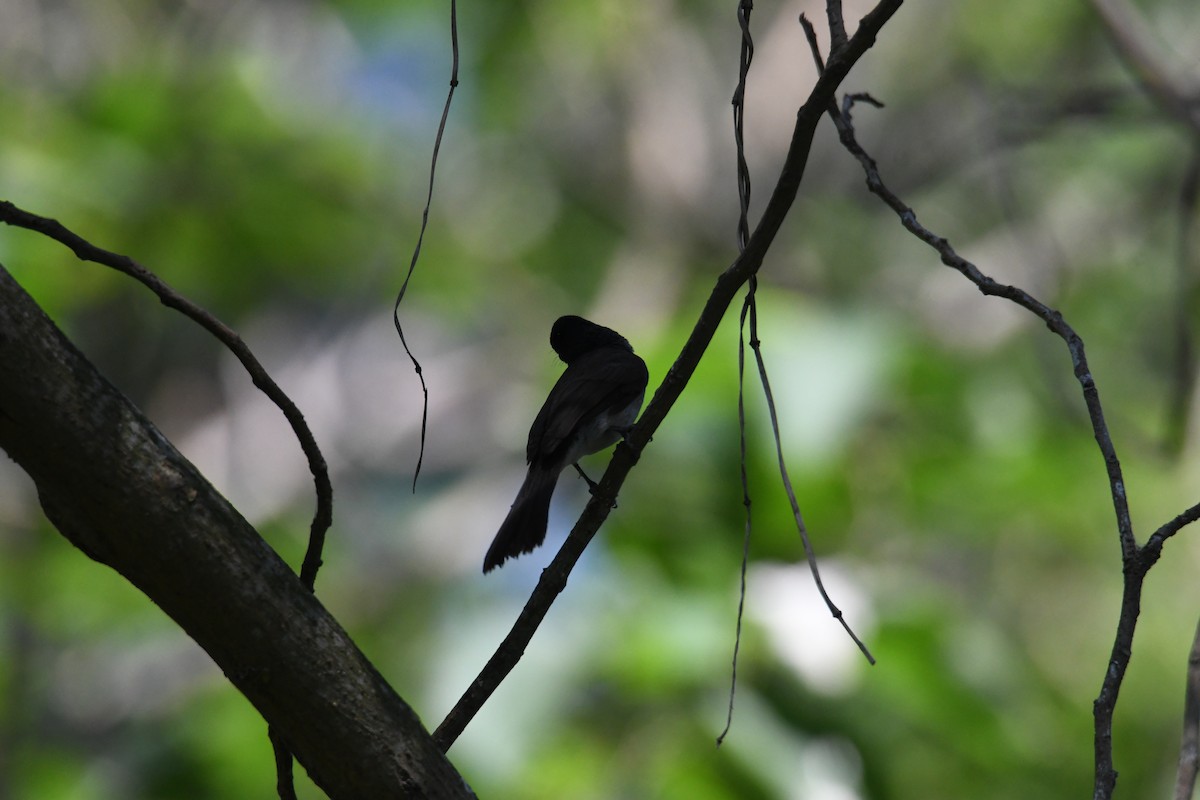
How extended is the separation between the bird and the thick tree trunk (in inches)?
49.1

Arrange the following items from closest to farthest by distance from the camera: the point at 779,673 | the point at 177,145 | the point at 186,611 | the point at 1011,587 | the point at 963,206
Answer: the point at 186,611, the point at 779,673, the point at 177,145, the point at 1011,587, the point at 963,206

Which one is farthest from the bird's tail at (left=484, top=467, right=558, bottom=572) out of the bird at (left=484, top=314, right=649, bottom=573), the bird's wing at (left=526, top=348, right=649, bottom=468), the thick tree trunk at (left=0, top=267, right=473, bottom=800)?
the thick tree trunk at (left=0, top=267, right=473, bottom=800)

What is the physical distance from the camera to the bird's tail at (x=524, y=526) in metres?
2.98

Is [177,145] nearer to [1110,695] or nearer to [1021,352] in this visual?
[1021,352]

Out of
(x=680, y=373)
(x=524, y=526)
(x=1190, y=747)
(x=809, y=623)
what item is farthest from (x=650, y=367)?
(x=1190, y=747)

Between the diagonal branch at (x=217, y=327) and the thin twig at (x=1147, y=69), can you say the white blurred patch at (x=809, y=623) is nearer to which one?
the thin twig at (x=1147, y=69)

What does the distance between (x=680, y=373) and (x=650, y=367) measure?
216cm

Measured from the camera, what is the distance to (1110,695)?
5.74ft

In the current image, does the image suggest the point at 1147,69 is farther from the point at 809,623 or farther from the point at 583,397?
the point at 809,623

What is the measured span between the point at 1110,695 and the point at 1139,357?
869cm

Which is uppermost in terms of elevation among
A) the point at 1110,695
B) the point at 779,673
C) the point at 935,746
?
the point at 935,746

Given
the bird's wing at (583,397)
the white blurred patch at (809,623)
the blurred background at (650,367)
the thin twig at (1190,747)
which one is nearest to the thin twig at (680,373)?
the thin twig at (1190,747)

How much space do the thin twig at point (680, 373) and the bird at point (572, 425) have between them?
75 cm

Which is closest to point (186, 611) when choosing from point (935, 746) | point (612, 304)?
point (935, 746)
